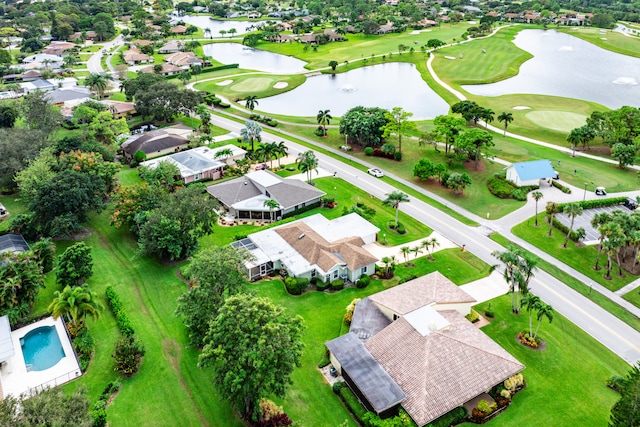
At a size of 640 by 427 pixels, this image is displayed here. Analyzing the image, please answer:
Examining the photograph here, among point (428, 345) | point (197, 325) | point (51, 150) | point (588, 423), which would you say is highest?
point (51, 150)

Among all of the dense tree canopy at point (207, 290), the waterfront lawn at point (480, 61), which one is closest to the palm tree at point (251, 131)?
the dense tree canopy at point (207, 290)

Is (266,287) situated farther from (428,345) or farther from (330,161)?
(330,161)

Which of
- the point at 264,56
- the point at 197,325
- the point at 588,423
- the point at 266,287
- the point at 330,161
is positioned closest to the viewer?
the point at 588,423

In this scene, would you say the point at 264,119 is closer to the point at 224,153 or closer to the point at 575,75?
the point at 224,153

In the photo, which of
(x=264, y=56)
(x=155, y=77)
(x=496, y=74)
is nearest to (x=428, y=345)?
(x=155, y=77)

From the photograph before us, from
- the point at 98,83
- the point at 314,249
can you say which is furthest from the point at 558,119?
the point at 98,83

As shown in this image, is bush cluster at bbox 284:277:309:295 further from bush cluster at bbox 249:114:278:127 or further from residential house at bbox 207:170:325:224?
bush cluster at bbox 249:114:278:127
